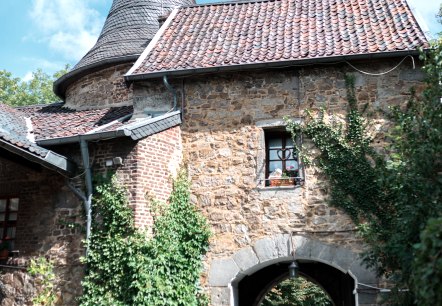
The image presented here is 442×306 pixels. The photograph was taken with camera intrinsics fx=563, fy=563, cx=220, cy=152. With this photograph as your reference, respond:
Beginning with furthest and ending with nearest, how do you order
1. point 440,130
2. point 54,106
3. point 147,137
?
point 54,106 → point 147,137 → point 440,130

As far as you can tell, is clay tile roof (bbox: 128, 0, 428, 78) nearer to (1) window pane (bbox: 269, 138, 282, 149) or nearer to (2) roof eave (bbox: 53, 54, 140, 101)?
(2) roof eave (bbox: 53, 54, 140, 101)

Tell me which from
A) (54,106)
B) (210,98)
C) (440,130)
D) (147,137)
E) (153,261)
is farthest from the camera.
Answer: (54,106)

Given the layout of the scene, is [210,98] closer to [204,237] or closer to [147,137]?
[147,137]

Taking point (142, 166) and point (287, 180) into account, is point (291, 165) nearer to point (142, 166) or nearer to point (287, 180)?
point (287, 180)

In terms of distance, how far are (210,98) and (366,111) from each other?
2688 millimetres

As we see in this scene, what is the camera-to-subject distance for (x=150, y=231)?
29.1ft

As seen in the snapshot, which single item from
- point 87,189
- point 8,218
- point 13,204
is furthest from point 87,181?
point 8,218

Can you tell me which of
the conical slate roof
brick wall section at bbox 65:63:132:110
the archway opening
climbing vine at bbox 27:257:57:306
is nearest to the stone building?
climbing vine at bbox 27:257:57:306

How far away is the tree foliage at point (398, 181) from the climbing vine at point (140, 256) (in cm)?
243

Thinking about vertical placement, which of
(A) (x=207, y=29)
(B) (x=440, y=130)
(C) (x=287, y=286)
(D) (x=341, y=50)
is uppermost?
(A) (x=207, y=29)

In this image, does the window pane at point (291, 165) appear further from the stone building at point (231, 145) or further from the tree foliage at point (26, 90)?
the tree foliage at point (26, 90)

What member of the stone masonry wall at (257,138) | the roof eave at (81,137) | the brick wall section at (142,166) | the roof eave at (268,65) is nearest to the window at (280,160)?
the stone masonry wall at (257,138)

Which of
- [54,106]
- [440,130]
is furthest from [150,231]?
[54,106]

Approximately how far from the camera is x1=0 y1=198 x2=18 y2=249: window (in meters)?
9.94
